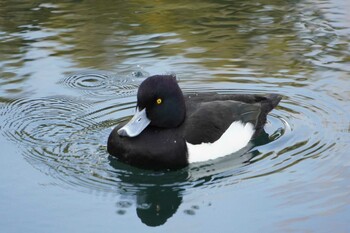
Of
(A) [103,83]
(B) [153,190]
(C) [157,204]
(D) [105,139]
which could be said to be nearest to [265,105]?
(D) [105,139]

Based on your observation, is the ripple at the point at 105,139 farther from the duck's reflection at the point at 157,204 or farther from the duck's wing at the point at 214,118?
the duck's wing at the point at 214,118

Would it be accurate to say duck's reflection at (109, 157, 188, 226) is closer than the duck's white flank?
Yes

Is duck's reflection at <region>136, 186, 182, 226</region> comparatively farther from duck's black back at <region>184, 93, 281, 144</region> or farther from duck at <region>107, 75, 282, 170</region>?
duck's black back at <region>184, 93, 281, 144</region>

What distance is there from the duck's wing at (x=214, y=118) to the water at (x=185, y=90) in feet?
0.87

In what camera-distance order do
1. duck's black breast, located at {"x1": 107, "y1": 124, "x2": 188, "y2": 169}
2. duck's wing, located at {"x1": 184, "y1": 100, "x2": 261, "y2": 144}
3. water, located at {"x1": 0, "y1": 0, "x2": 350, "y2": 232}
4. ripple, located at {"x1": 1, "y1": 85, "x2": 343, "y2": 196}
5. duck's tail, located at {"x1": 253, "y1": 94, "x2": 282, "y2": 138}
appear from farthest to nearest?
1. duck's tail, located at {"x1": 253, "y1": 94, "x2": 282, "y2": 138}
2. duck's wing, located at {"x1": 184, "y1": 100, "x2": 261, "y2": 144}
3. duck's black breast, located at {"x1": 107, "y1": 124, "x2": 188, "y2": 169}
4. ripple, located at {"x1": 1, "y1": 85, "x2": 343, "y2": 196}
5. water, located at {"x1": 0, "y1": 0, "x2": 350, "y2": 232}

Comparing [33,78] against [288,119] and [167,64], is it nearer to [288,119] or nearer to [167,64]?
[167,64]

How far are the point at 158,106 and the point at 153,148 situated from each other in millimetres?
401

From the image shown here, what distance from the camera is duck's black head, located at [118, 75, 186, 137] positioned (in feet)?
25.0

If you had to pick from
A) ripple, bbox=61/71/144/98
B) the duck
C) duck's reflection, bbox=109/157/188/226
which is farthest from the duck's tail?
ripple, bbox=61/71/144/98

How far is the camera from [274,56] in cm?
1054

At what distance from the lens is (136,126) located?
7695 mm

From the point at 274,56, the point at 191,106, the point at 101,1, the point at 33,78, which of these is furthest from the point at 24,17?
the point at 191,106

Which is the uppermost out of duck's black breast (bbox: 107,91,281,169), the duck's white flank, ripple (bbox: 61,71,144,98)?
duck's black breast (bbox: 107,91,281,169)

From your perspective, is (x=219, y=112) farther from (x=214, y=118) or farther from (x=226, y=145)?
(x=226, y=145)
